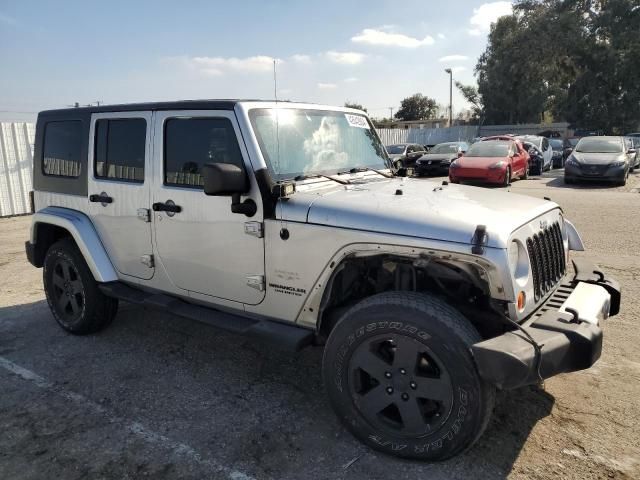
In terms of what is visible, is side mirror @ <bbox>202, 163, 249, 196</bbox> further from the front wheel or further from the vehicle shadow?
the front wheel

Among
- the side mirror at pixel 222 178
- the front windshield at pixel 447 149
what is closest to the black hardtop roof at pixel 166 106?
the side mirror at pixel 222 178

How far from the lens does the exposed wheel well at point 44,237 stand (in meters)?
4.76

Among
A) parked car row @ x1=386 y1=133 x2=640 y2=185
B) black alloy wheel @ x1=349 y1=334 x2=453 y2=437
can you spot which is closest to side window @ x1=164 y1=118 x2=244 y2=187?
black alloy wheel @ x1=349 y1=334 x2=453 y2=437

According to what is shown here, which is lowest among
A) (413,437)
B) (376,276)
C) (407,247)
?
(413,437)

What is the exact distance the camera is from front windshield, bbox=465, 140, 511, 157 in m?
15.8

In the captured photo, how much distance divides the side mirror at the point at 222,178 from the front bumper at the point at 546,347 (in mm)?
1632

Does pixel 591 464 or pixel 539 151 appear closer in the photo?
pixel 591 464

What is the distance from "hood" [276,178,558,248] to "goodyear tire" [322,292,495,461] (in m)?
0.40

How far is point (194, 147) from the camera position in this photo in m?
3.60

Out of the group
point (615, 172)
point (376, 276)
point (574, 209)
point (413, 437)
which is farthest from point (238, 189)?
point (615, 172)

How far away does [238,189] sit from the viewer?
10.1 ft

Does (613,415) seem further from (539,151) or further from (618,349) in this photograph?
(539,151)

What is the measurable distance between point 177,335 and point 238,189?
2142mm

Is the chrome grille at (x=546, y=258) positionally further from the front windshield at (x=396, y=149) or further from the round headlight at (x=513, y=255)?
the front windshield at (x=396, y=149)
